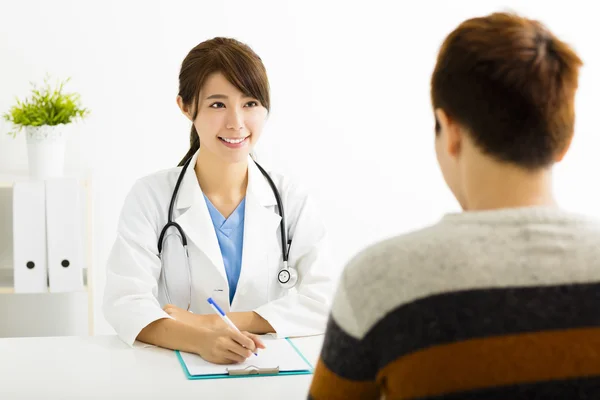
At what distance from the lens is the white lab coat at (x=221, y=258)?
6.20ft

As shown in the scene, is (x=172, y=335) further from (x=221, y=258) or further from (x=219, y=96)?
(x=219, y=96)

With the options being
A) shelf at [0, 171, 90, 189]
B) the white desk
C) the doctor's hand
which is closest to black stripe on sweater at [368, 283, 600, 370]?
the white desk

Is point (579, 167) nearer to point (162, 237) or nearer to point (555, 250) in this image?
point (162, 237)

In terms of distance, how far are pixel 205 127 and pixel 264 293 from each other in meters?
0.48

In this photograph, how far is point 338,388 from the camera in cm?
93

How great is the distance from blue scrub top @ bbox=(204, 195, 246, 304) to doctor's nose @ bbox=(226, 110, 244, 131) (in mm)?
230

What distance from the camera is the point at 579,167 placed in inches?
147

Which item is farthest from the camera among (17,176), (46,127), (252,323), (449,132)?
(17,176)

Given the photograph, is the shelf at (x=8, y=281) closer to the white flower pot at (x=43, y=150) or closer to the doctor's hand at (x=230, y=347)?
the white flower pot at (x=43, y=150)

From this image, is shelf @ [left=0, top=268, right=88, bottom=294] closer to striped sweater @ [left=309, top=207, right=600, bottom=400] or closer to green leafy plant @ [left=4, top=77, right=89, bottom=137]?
green leafy plant @ [left=4, top=77, right=89, bottom=137]

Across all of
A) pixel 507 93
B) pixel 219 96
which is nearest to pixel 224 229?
pixel 219 96

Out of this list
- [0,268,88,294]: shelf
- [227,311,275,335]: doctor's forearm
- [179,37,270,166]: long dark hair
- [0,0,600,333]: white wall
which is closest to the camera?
[227,311,275,335]: doctor's forearm

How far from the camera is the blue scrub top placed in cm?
209

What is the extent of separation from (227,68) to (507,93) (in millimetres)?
1247
